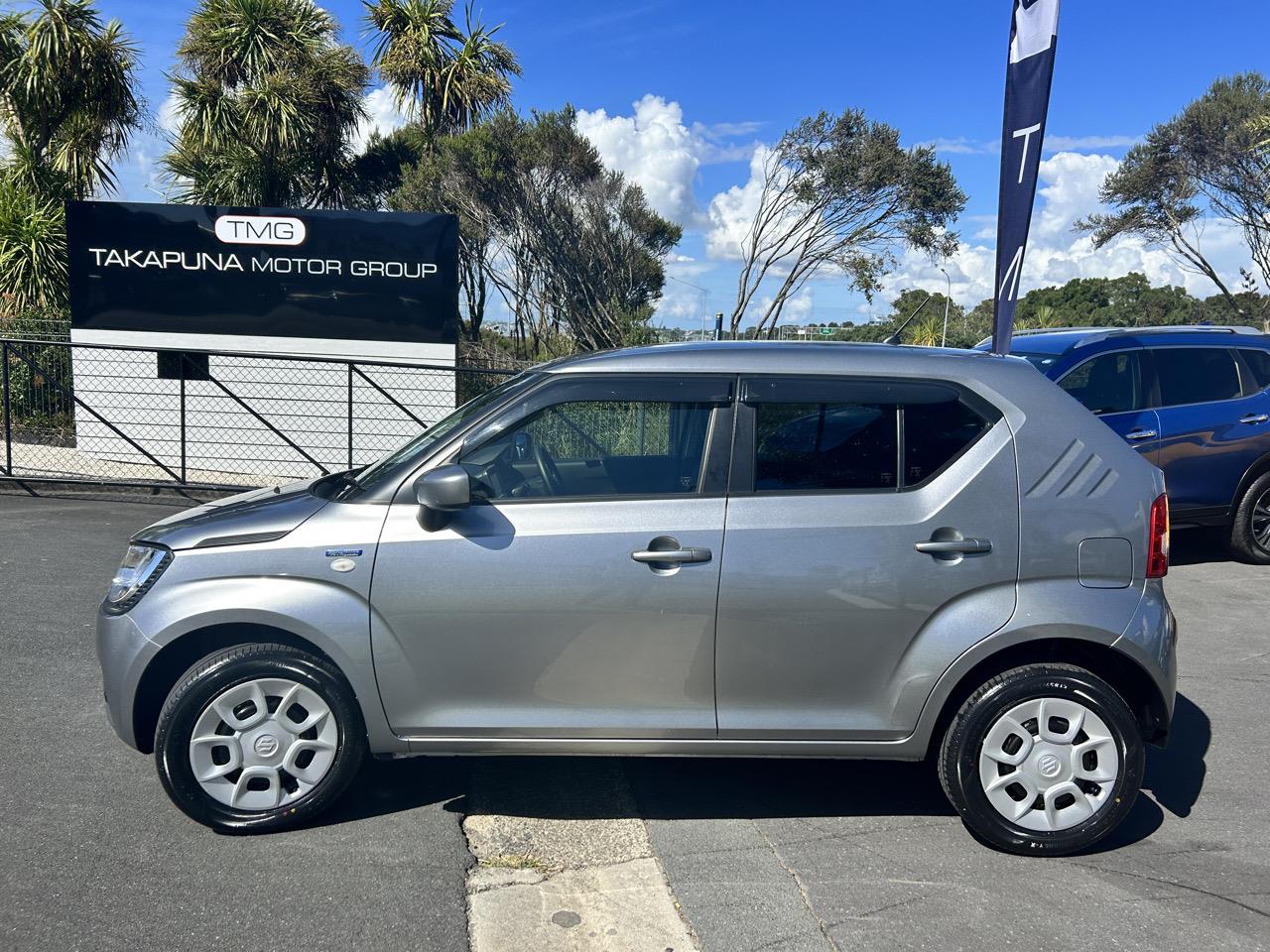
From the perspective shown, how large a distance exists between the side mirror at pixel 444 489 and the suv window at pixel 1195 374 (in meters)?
7.06

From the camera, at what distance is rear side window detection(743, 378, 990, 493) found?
4.00m

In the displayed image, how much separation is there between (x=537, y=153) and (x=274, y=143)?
9068mm

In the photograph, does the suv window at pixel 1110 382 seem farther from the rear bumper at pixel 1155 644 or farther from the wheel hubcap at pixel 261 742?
the wheel hubcap at pixel 261 742

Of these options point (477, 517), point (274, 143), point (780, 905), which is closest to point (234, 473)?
point (477, 517)

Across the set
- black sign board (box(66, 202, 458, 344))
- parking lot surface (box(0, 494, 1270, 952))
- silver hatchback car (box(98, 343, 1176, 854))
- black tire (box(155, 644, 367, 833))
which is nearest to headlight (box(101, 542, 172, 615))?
silver hatchback car (box(98, 343, 1176, 854))

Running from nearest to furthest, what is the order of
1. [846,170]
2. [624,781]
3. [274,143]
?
[624,781], [274,143], [846,170]

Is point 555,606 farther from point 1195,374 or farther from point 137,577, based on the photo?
point 1195,374

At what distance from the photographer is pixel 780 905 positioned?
3.58 meters

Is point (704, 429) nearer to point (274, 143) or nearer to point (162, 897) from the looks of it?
point (162, 897)

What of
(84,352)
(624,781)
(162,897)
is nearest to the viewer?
(162,897)

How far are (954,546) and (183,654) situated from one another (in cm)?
298

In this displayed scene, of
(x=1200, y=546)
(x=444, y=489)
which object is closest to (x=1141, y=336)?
(x=1200, y=546)

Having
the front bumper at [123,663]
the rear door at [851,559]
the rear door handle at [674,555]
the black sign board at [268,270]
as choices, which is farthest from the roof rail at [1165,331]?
the black sign board at [268,270]

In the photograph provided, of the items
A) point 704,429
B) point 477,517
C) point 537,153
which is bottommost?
point 477,517
